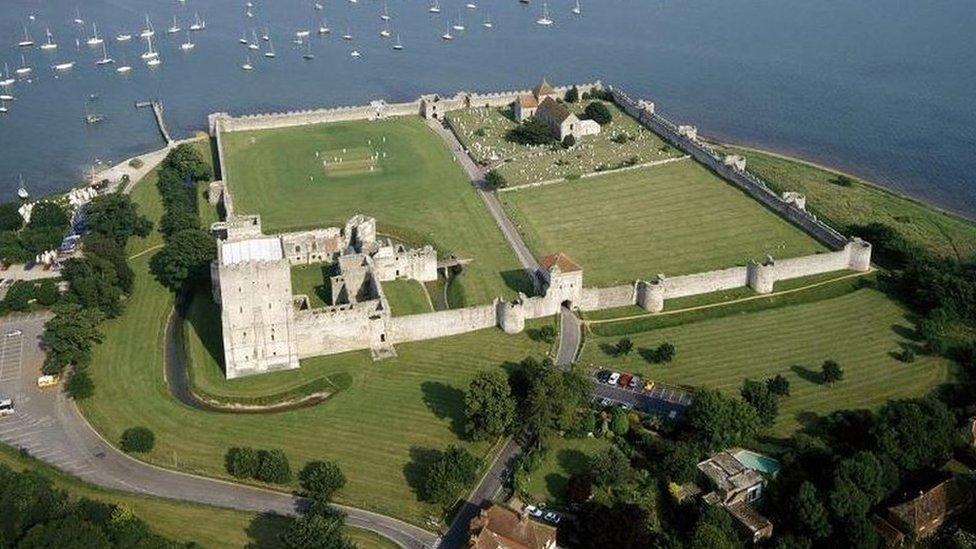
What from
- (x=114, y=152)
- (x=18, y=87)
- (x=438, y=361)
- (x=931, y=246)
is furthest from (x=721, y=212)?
(x=18, y=87)

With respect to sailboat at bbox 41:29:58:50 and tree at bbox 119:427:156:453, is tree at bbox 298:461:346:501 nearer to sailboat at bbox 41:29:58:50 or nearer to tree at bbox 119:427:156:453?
tree at bbox 119:427:156:453

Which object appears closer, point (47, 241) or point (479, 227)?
point (47, 241)

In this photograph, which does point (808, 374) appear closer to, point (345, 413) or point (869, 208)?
point (345, 413)

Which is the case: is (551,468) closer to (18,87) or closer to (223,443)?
(223,443)

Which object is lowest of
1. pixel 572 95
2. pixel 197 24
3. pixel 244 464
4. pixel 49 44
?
pixel 244 464

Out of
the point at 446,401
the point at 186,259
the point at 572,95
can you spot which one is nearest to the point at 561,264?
the point at 446,401

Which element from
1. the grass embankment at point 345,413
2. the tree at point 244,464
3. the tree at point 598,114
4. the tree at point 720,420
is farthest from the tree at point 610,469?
the tree at point 598,114

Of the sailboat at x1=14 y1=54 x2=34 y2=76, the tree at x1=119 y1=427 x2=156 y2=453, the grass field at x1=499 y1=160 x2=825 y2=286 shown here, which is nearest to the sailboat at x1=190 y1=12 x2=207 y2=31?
the sailboat at x1=14 y1=54 x2=34 y2=76
